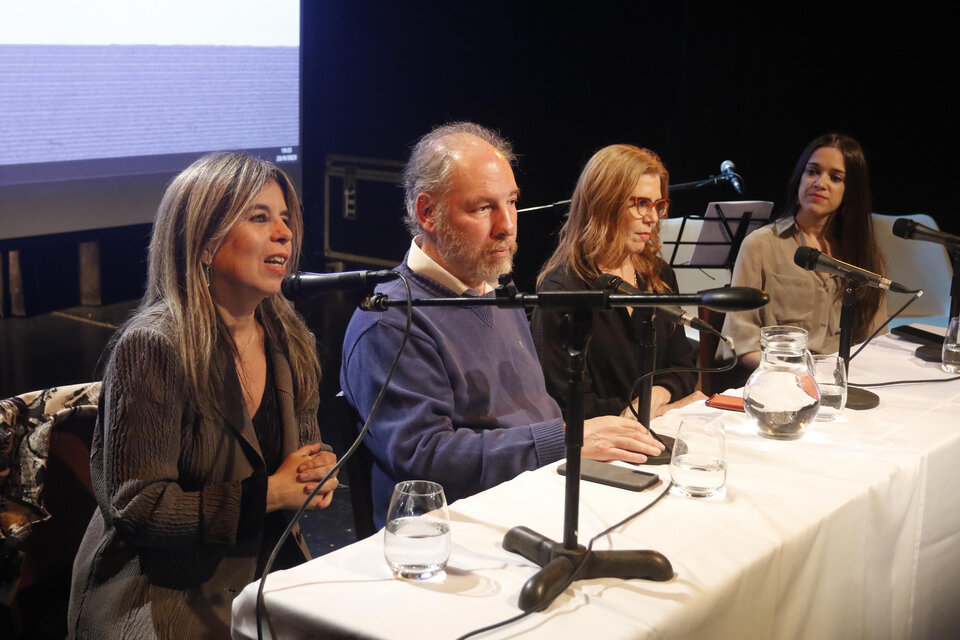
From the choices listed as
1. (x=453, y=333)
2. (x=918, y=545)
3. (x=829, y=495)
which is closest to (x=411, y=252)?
(x=453, y=333)

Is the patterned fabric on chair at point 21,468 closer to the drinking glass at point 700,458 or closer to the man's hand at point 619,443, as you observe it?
the man's hand at point 619,443

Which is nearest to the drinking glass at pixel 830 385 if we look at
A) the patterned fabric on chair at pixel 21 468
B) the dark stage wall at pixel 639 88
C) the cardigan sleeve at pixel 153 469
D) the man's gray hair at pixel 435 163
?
the man's gray hair at pixel 435 163

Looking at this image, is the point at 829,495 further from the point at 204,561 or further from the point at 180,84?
the point at 180,84

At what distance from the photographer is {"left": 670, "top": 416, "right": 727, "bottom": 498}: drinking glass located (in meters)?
1.71

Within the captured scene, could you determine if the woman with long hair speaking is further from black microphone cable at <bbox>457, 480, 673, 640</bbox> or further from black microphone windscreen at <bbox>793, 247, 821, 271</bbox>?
black microphone windscreen at <bbox>793, 247, 821, 271</bbox>

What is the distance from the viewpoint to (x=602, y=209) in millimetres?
2891

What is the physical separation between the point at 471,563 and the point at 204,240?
0.88 metres

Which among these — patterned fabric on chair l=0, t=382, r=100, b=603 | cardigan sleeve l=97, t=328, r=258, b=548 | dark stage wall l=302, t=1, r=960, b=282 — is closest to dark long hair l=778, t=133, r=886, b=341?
dark stage wall l=302, t=1, r=960, b=282

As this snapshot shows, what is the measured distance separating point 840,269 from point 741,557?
3.56 ft

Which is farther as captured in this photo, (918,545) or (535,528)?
(918,545)

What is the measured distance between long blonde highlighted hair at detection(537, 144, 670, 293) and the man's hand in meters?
0.96

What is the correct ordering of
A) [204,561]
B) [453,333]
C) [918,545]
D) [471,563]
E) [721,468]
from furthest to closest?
[453,333], [918,545], [204,561], [721,468], [471,563]

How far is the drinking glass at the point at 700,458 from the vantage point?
5.60ft

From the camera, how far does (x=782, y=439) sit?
2.06m
